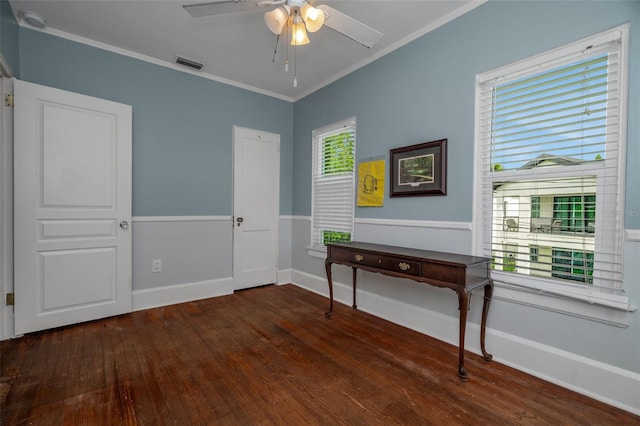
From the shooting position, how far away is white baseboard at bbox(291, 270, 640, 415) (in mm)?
1656

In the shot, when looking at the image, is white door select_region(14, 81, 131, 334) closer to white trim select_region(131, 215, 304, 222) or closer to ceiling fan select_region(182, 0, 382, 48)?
white trim select_region(131, 215, 304, 222)

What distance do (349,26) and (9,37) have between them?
270 cm

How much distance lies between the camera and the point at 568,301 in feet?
6.05

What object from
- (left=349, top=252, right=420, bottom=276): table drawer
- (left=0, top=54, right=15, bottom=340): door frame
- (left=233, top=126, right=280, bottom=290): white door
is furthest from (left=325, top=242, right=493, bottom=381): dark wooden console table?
(left=0, top=54, right=15, bottom=340): door frame

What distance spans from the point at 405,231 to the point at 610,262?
1.40 metres

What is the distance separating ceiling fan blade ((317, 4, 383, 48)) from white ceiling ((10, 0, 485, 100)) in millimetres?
389

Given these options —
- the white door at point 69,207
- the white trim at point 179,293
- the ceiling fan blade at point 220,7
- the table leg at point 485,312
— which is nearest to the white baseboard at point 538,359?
the table leg at point 485,312

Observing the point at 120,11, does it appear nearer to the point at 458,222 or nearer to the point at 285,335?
the point at 285,335

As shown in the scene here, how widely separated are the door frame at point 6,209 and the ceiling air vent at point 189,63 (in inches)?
54.5

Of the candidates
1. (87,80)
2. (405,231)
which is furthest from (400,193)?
A: (87,80)

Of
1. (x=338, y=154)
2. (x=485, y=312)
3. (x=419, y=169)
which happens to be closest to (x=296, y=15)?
(x=419, y=169)

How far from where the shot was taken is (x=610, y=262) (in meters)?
1.70

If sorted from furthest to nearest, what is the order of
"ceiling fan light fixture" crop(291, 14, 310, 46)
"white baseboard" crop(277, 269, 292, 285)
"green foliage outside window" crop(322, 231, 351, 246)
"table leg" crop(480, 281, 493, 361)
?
1. "white baseboard" crop(277, 269, 292, 285)
2. "green foliage outside window" crop(322, 231, 351, 246)
3. "table leg" crop(480, 281, 493, 361)
4. "ceiling fan light fixture" crop(291, 14, 310, 46)

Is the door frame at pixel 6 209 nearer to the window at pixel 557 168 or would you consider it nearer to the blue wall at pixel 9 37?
the blue wall at pixel 9 37
